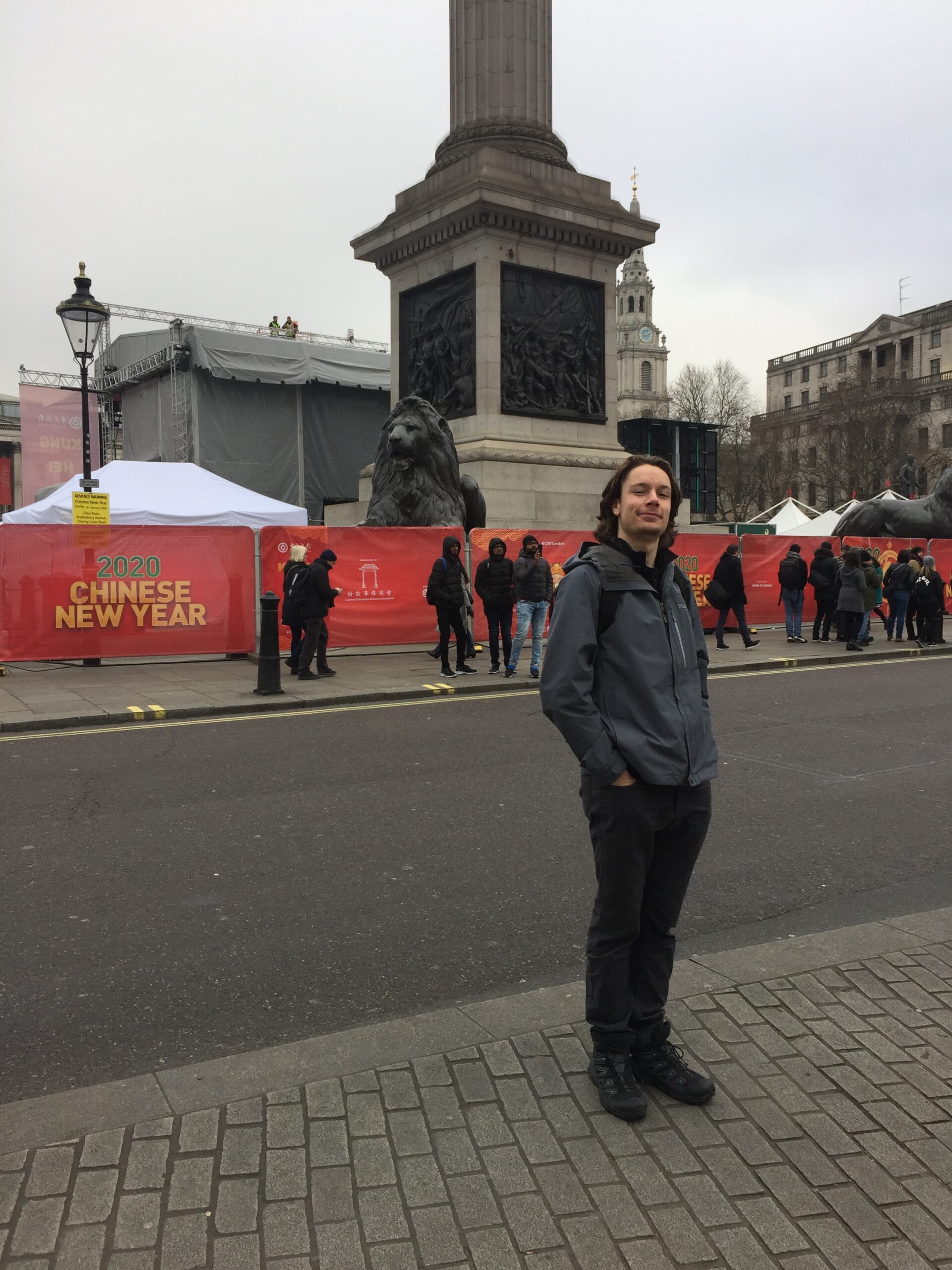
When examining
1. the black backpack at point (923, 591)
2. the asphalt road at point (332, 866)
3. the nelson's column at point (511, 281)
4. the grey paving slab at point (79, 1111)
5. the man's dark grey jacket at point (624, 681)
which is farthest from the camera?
the nelson's column at point (511, 281)

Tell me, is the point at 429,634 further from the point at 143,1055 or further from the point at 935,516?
the point at 935,516

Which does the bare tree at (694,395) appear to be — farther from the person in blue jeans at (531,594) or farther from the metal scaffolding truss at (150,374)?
the person in blue jeans at (531,594)

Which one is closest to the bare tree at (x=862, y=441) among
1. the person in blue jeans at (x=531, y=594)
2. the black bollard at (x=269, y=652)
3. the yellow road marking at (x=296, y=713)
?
the person in blue jeans at (x=531, y=594)

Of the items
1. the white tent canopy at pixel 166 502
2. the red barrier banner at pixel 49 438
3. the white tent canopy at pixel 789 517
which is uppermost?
the red barrier banner at pixel 49 438

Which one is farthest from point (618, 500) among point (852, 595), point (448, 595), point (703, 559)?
point (703, 559)

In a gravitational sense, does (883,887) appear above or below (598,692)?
below

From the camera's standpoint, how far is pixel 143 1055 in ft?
11.1

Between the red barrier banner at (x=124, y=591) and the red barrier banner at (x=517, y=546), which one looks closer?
the red barrier banner at (x=124, y=591)

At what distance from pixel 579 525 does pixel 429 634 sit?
481 centimetres

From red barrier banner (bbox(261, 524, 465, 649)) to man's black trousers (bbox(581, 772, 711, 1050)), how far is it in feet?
38.8

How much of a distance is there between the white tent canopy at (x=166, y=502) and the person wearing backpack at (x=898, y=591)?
34.2 ft

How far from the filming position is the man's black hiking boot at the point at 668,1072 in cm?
299

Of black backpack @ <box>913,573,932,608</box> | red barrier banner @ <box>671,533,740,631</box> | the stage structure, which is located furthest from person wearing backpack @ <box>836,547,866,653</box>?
the stage structure

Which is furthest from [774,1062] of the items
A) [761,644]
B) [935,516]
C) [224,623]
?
[935,516]
